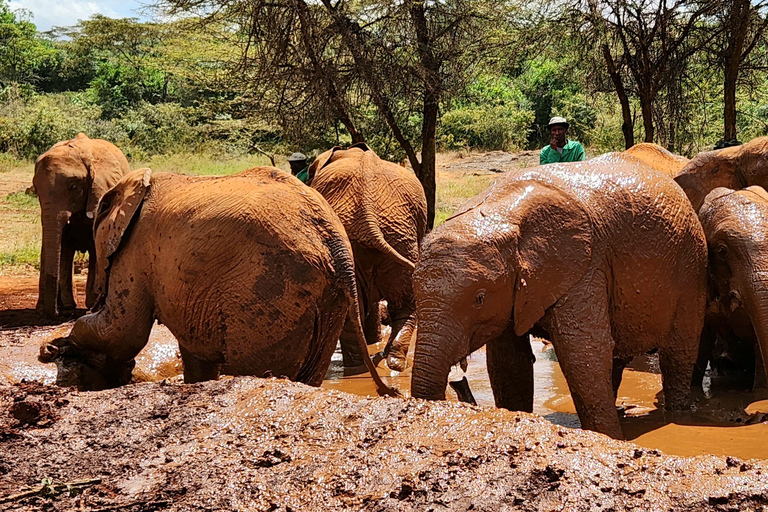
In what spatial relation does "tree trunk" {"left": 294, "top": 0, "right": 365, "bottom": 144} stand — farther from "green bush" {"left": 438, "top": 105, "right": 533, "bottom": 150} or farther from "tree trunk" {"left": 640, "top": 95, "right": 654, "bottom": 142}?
"green bush" {"left": 438, "top": 105, "right": 533, "bottom": 150}

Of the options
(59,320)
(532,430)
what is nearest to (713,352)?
(532,430)

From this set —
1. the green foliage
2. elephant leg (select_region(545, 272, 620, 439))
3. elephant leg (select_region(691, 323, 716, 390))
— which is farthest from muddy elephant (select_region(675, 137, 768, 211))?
the green foliage

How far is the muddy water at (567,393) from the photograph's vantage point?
465 cm

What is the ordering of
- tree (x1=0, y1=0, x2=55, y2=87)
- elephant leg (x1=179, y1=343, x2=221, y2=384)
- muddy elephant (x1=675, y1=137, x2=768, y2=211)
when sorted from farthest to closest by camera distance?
tree (x1=0, y1=0, x2=55, y2=87) → muddy elephant (x1=675, y1=137, x2=768, y2=211) → elephant leg (x1=179, y1=343, x2=221, y2=384)

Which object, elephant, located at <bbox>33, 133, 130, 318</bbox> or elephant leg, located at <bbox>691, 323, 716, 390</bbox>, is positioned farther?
elephant, located at <bbox>33, 133, 130, 318</bbox>

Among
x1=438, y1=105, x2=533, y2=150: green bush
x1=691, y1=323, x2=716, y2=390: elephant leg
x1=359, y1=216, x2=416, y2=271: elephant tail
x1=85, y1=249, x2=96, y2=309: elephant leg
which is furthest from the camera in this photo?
x1=438, y1=105, x2=533, y2=150: green bush

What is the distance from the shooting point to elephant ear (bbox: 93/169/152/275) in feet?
18.7

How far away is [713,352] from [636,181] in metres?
2.93

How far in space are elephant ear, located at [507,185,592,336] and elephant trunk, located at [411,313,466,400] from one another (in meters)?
0.45

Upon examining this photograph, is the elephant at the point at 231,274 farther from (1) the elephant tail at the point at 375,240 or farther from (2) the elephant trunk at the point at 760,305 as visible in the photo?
(2) the elephant trunk at the point at 760,305

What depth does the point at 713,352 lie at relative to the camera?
23.9 feet

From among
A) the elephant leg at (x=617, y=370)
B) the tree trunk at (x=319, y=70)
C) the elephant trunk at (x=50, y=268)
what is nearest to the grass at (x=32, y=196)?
the elephant trunk at (x=50, y=268)

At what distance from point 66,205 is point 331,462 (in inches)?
303

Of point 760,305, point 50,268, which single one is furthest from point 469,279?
point 50,268
